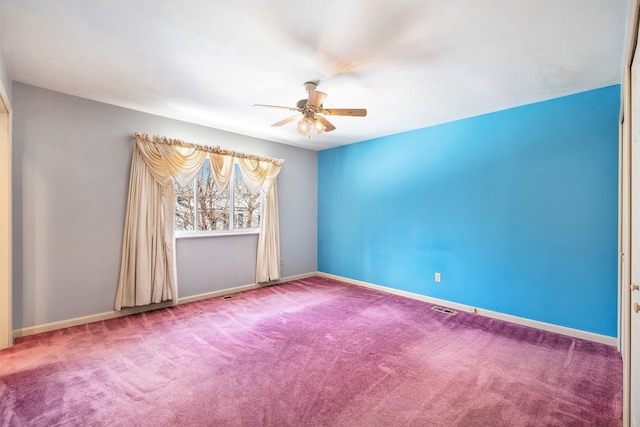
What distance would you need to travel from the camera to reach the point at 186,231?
13.5 feet

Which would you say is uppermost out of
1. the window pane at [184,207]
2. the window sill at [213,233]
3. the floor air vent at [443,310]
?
the window pane at [184,207]

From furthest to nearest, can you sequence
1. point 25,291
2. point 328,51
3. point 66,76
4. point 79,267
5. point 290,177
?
point 290,177 < point 79,267 < point 25,291 < point 66,76 < point 328,51

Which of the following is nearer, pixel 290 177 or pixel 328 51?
pixel 328 51

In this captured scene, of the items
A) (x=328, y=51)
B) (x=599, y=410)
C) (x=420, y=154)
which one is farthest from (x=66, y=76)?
(x=599, y=410)

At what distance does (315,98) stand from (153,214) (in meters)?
2.54

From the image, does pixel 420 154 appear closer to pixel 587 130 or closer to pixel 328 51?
pixel 587 130

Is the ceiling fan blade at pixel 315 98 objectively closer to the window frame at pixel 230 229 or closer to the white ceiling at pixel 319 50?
the white ceiling at pixel 319 50

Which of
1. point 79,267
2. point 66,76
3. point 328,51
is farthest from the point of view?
point 79,267

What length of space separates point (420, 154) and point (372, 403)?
132 inches

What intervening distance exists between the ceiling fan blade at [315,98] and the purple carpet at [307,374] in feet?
7.58

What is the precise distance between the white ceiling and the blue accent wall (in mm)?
427

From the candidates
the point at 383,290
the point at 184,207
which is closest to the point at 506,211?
the point at 383,290

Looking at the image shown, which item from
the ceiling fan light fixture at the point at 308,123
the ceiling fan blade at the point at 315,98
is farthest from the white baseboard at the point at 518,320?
the ceiling fan blade at the point at 315,98

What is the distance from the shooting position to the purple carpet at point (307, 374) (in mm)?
1824
